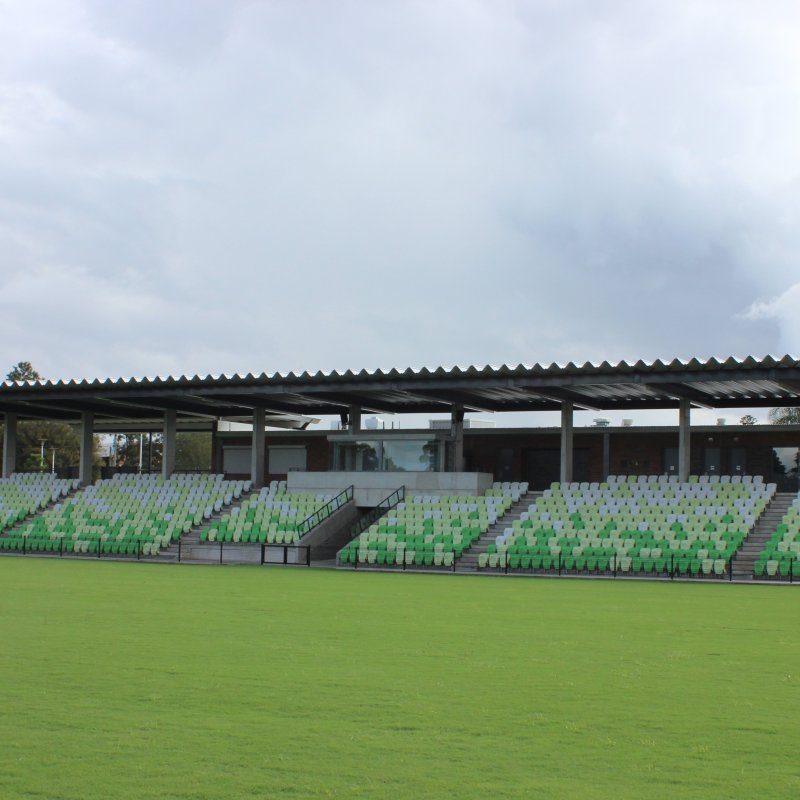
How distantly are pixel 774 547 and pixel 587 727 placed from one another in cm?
2285

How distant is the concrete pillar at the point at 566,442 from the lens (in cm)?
3916

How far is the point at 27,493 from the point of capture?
45438mm

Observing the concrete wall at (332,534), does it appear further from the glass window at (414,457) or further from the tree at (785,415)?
the tree at (785,415)

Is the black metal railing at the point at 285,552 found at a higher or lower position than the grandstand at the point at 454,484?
lower

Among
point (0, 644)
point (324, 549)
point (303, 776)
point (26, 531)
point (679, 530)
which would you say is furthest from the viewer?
point (26, 531)

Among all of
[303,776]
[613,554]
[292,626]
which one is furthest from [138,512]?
[303,776]

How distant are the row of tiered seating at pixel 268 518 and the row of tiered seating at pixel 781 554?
1500 centimetres

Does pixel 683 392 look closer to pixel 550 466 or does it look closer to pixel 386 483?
pixel 550 466

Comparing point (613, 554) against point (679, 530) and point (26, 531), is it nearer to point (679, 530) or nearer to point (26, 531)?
point (679, 530)

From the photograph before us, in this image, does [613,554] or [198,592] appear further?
[613,554]

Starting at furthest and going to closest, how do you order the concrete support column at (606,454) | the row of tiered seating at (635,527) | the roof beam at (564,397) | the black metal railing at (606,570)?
the concrete support column at (606,454) < the roof beam at (564,397) < the row of tiered seating at (635,527) < the black metal railing at (606,570)

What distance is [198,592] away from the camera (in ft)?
72.3

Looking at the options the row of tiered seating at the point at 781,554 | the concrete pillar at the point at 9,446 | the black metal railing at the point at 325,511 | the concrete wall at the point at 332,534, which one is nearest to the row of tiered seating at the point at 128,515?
the black metal railing at the point at 325,511

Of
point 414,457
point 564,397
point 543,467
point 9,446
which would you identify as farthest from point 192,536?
point 9,446
